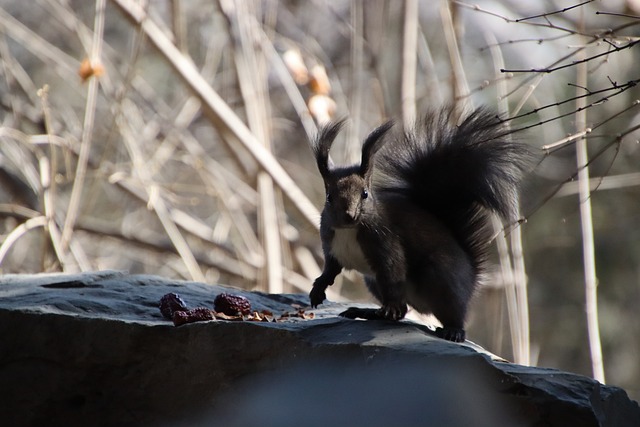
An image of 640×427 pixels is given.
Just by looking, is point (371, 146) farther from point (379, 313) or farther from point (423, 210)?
point (379, 313)

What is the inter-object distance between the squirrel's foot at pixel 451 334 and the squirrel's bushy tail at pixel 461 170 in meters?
0.35

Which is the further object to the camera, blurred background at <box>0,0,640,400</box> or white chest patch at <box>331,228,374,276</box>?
blurred background at <box>0,0,640,400</box>

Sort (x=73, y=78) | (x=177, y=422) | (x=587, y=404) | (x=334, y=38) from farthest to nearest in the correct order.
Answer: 1. (x=334, y=38)
2. (x=73, y=78)
3. (x=177, y=422)
4. (x=587, y=404)

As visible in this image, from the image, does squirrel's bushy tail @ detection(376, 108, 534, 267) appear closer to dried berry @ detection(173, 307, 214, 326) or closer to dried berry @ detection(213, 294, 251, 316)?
dried berry @ detection(213, 294, 251, 316)

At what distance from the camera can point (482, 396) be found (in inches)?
73.0

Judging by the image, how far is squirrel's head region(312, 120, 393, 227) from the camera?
2.45m

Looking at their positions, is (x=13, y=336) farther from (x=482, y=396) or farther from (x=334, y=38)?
(x=334, y=38)

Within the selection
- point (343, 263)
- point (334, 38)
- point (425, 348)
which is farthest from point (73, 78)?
point (425, 348)

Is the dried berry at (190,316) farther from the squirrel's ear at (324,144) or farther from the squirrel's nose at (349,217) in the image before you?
the squirrel's ear at (324,144)

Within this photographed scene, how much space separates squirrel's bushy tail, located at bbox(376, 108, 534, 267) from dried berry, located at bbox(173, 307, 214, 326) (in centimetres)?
79

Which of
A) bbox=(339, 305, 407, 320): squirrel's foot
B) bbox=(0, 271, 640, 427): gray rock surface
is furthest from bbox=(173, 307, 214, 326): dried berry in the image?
bbox=(339, 305, 407, 320): squirrel's foot

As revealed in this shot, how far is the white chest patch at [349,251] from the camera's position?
2494mm

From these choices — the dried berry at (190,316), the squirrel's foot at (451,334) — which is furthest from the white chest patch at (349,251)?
the dried berry at (190,316)

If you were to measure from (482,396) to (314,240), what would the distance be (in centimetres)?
324
